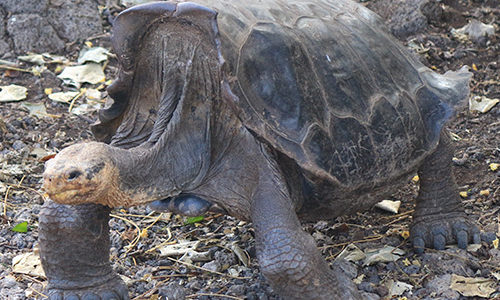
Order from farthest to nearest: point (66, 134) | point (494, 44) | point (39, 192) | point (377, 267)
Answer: point (494, 44)
point (66, 134)
point (39, 192)
point (377, 267)

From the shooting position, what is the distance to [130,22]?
365 cm

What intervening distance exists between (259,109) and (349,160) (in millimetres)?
621

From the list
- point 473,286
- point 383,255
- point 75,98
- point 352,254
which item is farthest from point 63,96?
point 473,286

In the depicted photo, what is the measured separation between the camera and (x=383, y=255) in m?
4.31

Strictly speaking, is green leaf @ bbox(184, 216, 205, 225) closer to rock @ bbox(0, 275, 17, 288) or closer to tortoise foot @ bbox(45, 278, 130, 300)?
tortoise foot @ bbox(45, 278, 130, 300)

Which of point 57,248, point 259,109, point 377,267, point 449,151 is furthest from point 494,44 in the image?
point 57,248

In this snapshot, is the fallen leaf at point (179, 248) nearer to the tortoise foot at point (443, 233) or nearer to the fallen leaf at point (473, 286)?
the tortoise foot at point (443, 233)

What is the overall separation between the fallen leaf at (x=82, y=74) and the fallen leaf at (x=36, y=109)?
507 mm

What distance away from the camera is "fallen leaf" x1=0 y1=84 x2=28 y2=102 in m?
6.30

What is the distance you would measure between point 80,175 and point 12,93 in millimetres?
3635

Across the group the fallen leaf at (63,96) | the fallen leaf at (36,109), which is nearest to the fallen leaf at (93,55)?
the fallen leaf at (63,96)

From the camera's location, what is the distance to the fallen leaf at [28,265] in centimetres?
423

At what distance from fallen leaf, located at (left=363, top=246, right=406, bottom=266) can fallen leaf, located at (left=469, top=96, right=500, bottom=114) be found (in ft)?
7.32

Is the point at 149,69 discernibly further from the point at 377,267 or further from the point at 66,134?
the point at 66,134
